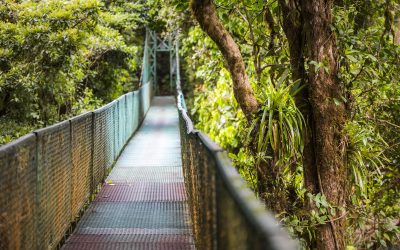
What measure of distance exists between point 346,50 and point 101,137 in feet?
12.6

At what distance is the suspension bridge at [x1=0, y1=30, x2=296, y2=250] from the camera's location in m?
1.80

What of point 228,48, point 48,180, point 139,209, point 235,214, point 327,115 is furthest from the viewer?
point 139,209

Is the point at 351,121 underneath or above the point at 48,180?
above

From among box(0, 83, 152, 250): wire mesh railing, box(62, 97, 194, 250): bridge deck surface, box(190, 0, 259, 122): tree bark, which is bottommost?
box(62, 97, 194, 250): bridge deck surface

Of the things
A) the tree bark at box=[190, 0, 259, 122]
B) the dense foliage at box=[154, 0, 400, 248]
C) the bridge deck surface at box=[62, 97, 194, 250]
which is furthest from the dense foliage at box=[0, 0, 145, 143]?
the tree bark at box=[190, 0, 259, 122]

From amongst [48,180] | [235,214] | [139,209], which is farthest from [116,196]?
[235,214]

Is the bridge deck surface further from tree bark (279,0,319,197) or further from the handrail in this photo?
the handrail

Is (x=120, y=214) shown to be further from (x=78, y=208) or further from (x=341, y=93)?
(x=341, y=93)

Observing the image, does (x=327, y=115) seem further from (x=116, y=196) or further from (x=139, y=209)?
(x=116, y=196)

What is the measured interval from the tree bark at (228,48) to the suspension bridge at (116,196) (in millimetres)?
619

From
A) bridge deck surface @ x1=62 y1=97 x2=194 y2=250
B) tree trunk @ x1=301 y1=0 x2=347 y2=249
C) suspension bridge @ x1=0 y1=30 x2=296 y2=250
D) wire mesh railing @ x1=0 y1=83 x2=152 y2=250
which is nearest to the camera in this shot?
suspension bridge @ x1=0 y1=30 x2=296 y2=250

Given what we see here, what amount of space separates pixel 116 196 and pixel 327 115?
10.8 feet

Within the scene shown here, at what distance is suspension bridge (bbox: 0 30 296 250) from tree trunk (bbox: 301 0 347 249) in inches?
46.5

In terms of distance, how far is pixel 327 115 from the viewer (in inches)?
171
